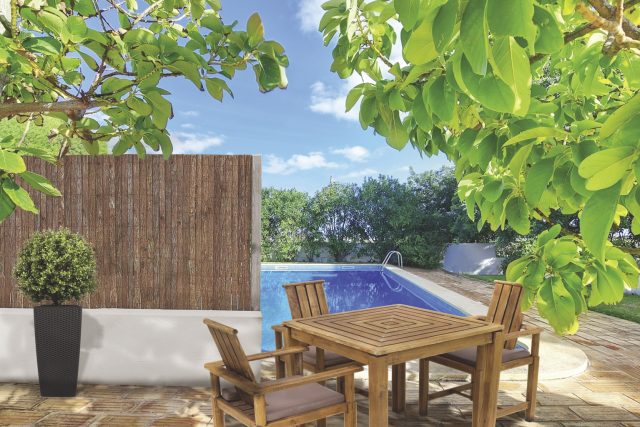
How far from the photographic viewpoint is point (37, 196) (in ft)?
18.1

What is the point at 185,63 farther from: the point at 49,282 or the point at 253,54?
the point at 49,282

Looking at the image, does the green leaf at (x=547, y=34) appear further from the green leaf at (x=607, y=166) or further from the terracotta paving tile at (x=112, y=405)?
the terracotta paving tile at (x=112, y=405)

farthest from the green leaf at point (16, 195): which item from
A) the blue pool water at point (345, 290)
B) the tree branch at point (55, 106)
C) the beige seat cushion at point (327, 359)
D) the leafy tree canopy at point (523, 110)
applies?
the blue pool water at point (345, 290)

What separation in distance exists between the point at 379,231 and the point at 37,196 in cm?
1363

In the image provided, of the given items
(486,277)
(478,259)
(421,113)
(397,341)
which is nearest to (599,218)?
(421,113)

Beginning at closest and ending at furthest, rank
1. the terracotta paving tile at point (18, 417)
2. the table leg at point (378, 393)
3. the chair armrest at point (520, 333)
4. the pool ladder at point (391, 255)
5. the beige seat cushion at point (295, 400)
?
the beige seat cushion at point (295, 400), the table leg at point (378, 393), the chair armrest at point (520, 333), the terracotta paving tile at point (18, 417), the pool ladder at point (391, 255)

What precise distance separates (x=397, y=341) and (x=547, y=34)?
112 inches

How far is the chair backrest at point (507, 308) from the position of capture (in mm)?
4188

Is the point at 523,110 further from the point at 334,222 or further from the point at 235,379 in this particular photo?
the point at 334,222

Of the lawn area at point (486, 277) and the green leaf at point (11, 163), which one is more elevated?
the green leaf at point (11, 163)

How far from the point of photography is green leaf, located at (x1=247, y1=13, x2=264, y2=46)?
1457 mm

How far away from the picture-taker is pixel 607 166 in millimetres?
587

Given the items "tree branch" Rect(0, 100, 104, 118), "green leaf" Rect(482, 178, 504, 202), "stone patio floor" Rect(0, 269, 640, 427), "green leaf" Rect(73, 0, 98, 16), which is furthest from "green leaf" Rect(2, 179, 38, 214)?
"stone patio floor" Rect(0, 269, 640, 427)

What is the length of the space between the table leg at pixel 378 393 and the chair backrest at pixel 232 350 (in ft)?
2.47
